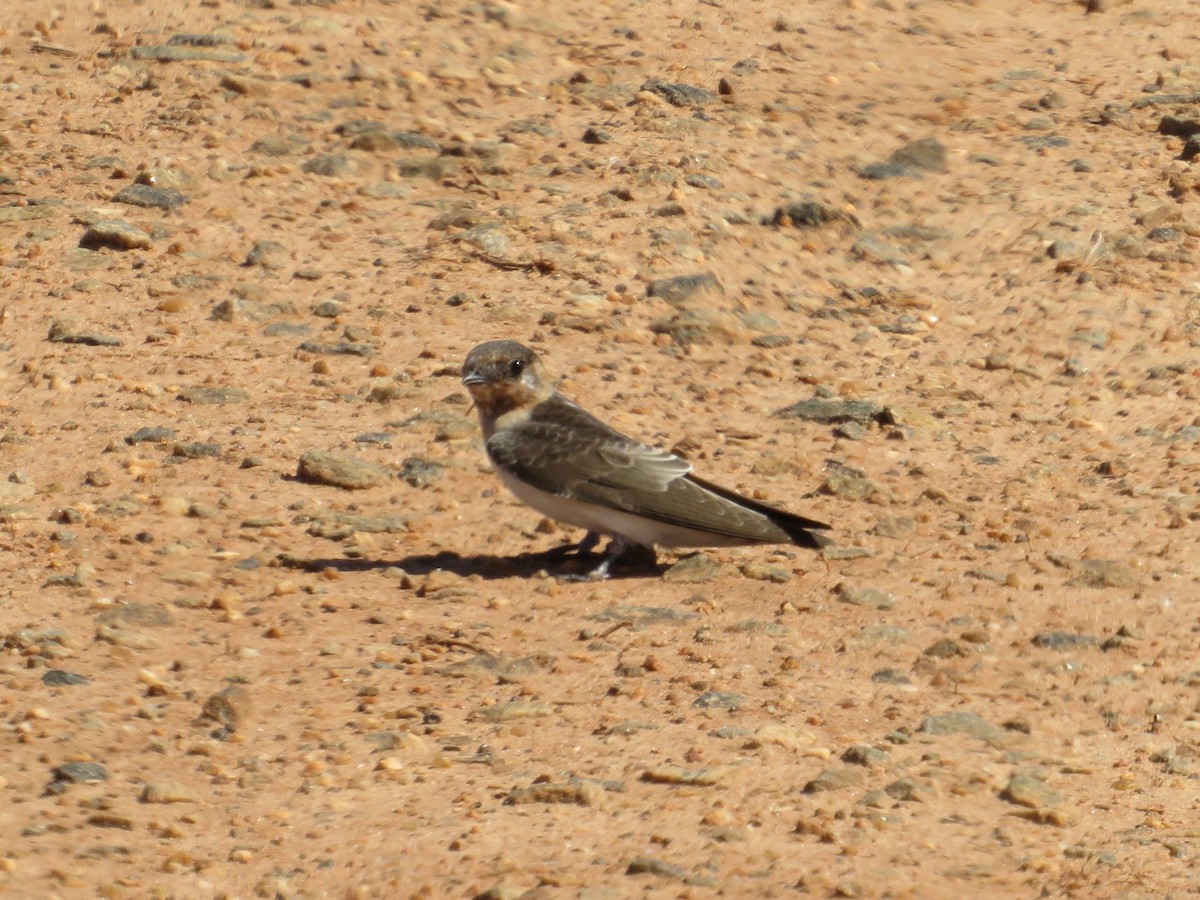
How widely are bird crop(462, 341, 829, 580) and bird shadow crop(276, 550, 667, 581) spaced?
3.2 inches

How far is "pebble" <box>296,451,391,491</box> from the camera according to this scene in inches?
317

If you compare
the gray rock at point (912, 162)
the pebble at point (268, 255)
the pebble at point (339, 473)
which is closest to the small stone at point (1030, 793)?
the pebble at point (339, 473)

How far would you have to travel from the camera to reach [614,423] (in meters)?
8.63

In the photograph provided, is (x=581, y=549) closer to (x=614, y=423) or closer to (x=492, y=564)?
(x=492, y=564)

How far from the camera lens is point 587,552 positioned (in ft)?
25.4

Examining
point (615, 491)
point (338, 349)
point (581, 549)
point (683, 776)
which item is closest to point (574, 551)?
point (581, 549)

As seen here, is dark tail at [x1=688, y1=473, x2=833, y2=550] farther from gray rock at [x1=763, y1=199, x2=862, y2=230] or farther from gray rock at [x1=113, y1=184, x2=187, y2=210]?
gray rock at [x1=113, y1=184, x2=187, y2=210]

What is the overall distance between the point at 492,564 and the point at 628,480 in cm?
64

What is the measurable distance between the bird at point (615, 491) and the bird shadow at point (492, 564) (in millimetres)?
81

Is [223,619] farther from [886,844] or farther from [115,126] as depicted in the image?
[115,126]

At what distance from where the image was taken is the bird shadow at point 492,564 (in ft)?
24.1

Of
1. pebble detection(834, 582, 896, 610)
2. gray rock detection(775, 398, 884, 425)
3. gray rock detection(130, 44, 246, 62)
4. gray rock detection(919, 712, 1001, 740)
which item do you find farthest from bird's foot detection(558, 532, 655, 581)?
gray rock detection(130, 44, 246, 62)

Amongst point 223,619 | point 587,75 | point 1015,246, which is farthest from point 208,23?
point 223,619

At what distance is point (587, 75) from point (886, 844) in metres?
7.69
